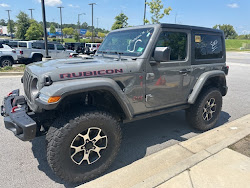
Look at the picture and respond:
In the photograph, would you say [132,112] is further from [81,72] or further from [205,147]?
[205,147]

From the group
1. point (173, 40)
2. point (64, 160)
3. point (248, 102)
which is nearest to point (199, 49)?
point (173, 40)

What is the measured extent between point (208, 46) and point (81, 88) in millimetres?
2823

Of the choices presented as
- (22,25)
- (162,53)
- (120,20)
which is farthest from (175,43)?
(22,25)

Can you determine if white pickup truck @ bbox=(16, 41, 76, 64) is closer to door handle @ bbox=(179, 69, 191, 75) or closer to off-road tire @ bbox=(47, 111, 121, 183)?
door handle @ bbox=(179, 69, 191, 75)

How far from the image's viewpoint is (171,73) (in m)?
3.30

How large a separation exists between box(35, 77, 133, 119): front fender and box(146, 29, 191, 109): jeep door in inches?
21.1

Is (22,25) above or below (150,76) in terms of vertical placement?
above

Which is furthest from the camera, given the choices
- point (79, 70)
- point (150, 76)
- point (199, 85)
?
point (199, 85)

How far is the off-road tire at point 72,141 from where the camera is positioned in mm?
2312

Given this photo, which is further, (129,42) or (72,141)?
(129,42)

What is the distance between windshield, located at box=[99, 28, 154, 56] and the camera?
3.14m

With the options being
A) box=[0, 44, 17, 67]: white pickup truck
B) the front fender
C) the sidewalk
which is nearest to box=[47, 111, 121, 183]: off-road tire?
the sidewalk

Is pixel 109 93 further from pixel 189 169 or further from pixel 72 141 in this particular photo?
pixel 189 169

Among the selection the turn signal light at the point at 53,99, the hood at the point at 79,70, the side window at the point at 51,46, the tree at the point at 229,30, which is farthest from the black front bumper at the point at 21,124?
the tree at the point at 229,30
